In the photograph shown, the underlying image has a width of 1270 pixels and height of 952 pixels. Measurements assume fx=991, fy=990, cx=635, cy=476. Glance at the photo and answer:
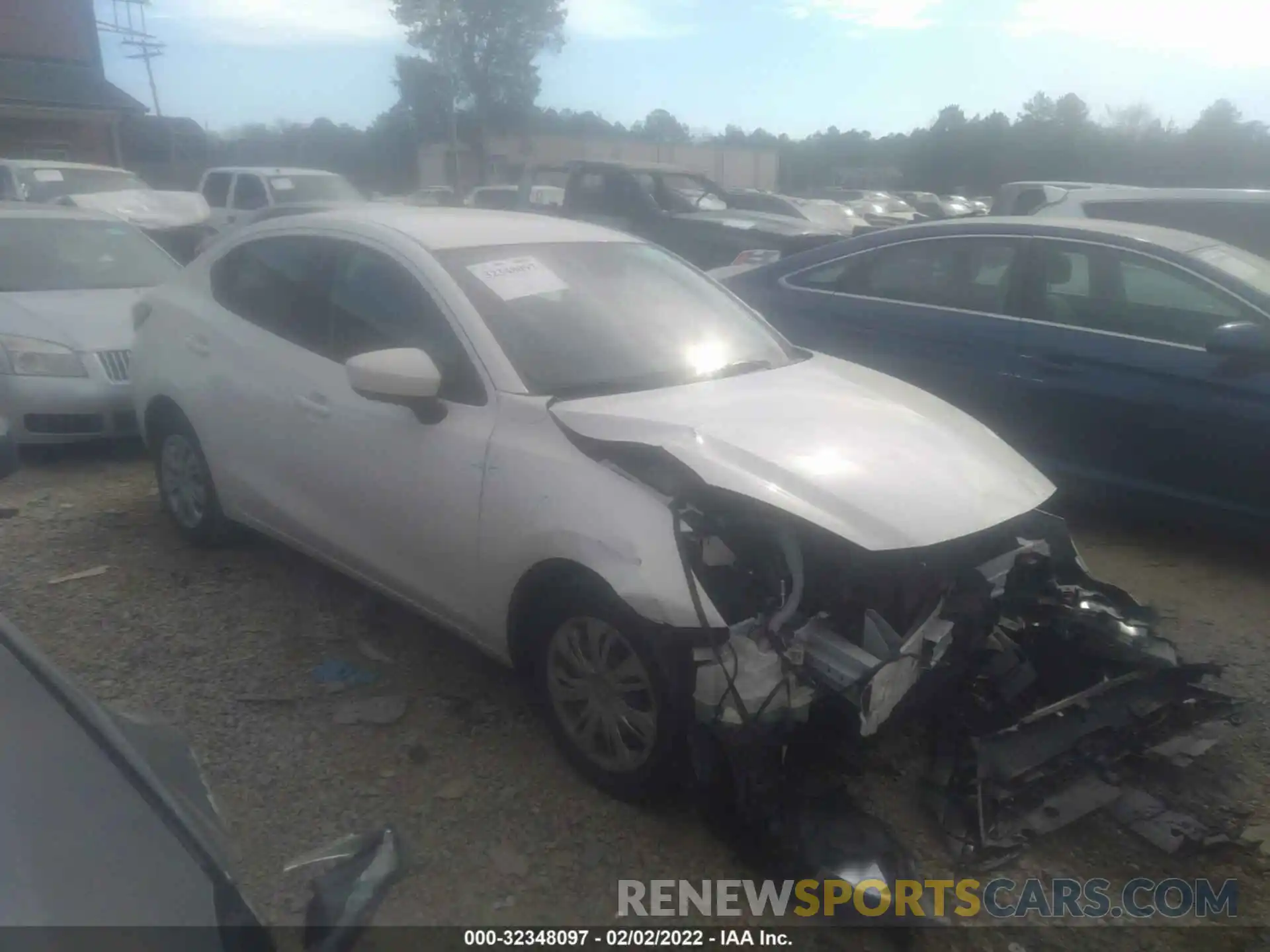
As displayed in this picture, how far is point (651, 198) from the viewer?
40.4 feet

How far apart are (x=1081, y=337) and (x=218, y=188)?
15.1 m

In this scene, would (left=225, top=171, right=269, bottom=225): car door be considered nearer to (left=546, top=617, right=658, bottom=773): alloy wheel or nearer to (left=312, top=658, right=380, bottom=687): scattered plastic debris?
(left=312, top=658, right=380, bottom=687): scattered plastic debris

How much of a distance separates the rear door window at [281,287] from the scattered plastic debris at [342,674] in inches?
47.9

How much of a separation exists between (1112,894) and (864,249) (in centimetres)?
396

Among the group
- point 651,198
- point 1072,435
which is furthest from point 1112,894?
point 651,198

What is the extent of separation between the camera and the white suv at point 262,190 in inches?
606

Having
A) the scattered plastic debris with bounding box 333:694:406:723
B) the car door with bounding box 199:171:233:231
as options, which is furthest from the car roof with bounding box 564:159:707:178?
the scattered plastic debris with bounding box 333:694:406:723

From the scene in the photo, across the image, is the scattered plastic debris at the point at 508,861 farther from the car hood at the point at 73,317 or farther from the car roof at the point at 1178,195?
the car roof at the point at 1178,195

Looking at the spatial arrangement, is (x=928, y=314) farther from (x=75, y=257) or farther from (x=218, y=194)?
(x=218, y=194)

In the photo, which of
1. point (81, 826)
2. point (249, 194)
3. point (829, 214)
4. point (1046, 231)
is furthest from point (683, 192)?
point (81, 826)

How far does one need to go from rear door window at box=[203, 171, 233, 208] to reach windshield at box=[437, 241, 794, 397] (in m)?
14.0

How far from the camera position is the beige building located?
3978cm

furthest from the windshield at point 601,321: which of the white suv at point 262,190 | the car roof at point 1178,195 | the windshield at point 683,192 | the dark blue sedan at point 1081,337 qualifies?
the white suv at point 262,190

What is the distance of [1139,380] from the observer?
4.75 metres
